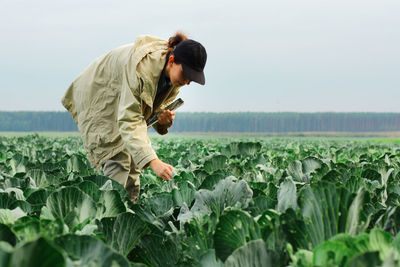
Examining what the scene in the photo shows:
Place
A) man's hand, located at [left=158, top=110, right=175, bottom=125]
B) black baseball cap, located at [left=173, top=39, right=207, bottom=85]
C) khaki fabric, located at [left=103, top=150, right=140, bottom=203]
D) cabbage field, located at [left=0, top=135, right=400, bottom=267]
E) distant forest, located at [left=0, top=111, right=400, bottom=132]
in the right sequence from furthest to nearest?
1. distant forest, located at [left=0, top=111, right=400, bottom=132]
2. khaki fabric, located at [left=103, top=150, right=140, bottom=203]
3. man's hand, located at [left=158, top=110, right=175, bottom=125]
4. black baseball cap, located at [left=173, top=39, right=207, bottom=85]
5. cabbage field, located at [left=0, top=135, right=400, bottom=267]

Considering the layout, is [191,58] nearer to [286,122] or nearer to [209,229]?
[209,229]

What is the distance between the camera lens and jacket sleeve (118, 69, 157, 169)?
3260mm

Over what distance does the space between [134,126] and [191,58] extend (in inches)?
25.8

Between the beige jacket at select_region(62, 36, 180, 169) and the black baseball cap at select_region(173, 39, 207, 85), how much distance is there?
0.25 m

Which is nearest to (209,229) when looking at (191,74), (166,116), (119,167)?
(191,74)

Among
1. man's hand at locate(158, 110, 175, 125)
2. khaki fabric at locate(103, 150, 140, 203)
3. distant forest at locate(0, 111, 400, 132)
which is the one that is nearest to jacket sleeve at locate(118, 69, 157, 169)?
man's hand at locate(158, 110, 175, 125)

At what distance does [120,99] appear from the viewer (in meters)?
3.40

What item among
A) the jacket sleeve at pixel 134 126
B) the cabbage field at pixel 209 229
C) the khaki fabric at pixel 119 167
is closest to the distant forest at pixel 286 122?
the khaki fabric at pixel 119 167

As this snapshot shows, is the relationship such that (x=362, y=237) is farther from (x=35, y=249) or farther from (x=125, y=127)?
(x=125, y=127)

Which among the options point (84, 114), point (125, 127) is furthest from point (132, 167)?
point (125, 127)

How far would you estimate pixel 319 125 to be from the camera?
113m

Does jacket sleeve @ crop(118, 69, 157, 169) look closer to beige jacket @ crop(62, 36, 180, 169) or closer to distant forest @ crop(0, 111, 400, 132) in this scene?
beige jacket @ crop(62, 36, 180, 169)

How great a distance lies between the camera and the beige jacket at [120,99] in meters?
3.30

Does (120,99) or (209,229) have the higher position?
(120,99)
